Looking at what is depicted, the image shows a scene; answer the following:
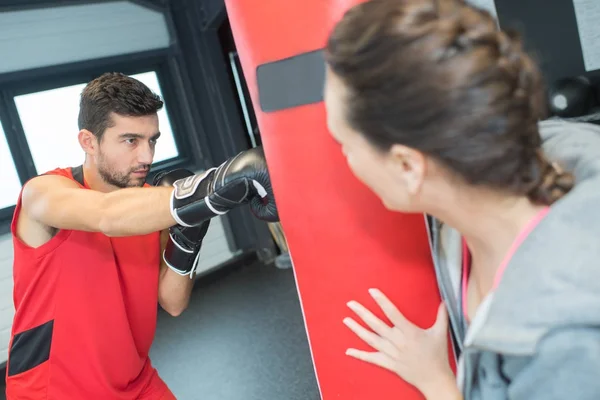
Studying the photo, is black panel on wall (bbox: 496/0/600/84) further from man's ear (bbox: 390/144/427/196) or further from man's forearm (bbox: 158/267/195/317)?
man's ear (bbox: 390/144/427/196)

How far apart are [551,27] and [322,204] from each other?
3.01 meters

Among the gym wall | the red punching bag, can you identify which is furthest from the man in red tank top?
the gym wall

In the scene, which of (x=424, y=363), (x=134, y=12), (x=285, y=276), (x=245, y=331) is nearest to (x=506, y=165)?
(x=424, y=363)

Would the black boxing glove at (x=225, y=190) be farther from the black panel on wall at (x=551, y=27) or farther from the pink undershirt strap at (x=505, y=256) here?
the black panel on wall at (x=551, y=27)

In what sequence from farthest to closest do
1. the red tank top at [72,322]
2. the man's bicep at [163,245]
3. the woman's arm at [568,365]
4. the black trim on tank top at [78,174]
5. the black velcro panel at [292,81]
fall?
the man's bicep at [163,245] → the black trim on tank top at [78,174] → the red tank top at [72,322] → the black velcro panel at [292,81] → the woman's arm at [568,365]

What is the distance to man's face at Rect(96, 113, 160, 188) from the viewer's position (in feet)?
4.84

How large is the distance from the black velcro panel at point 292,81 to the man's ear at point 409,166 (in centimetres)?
18

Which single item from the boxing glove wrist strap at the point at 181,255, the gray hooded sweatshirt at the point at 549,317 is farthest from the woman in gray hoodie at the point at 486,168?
the boxing glove wrist strap at the point at 181,255

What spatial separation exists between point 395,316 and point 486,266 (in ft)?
0.53

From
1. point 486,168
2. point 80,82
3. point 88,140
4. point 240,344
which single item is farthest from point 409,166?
point 80,82

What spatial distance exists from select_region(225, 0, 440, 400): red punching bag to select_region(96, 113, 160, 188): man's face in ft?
2.45

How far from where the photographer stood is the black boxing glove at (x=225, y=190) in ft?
3.35

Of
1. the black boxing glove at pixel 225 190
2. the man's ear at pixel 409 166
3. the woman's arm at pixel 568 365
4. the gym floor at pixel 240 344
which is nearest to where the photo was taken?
the woman's arm at pixel 568 365

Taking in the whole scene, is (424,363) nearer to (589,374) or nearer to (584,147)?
(589,374)
